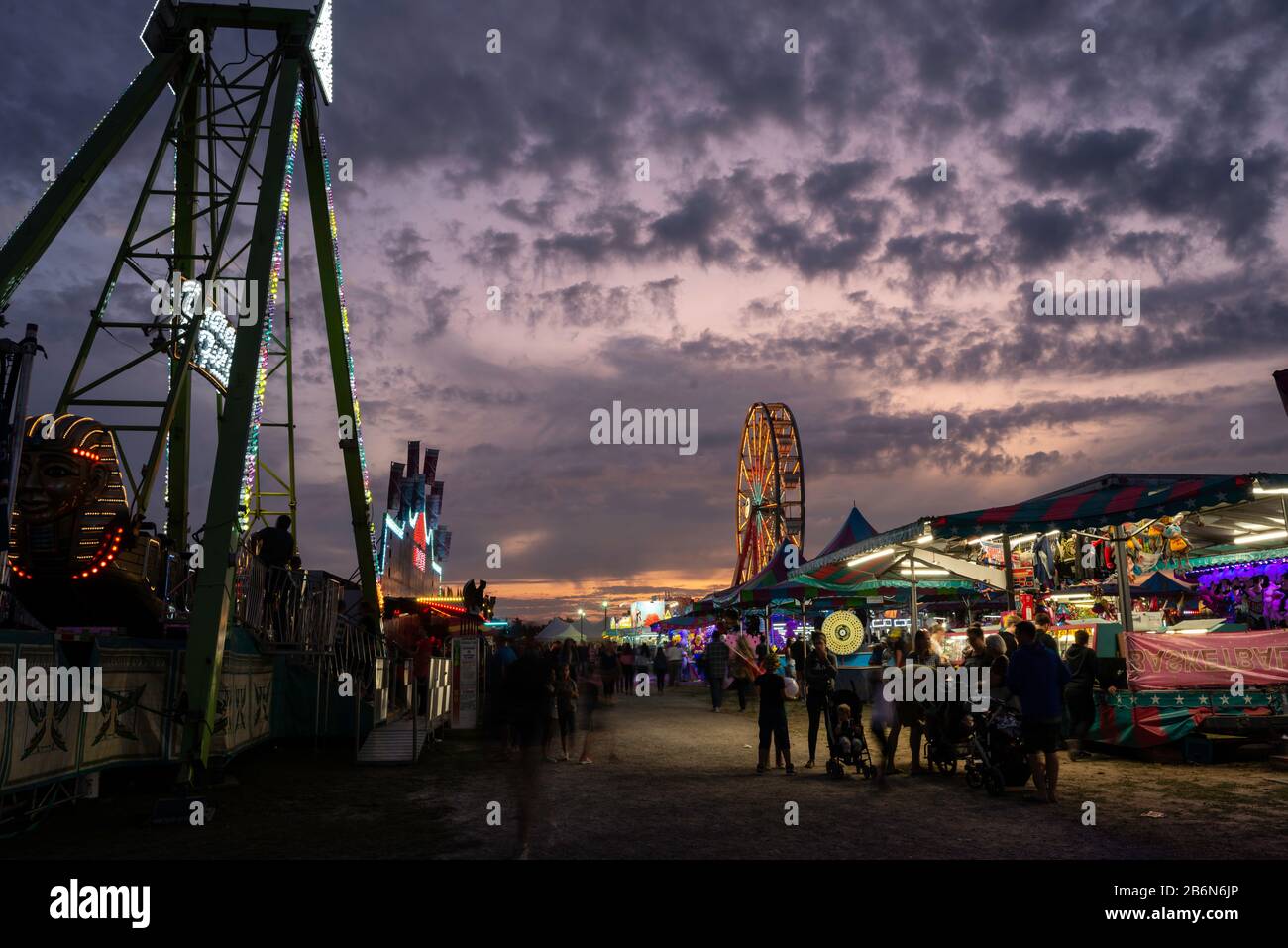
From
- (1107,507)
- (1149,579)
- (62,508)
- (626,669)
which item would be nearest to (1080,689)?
(1107,507)

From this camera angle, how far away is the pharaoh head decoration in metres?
10.5

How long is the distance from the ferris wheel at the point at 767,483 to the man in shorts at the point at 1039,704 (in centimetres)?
3091

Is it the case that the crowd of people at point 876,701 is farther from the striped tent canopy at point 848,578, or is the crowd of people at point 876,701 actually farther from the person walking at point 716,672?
the person walking at point 716,672

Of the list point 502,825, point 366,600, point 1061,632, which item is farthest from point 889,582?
point 502,825

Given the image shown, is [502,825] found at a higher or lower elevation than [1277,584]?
lower

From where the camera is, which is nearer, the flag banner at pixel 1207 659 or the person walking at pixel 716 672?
the flag banner at pixel 1207 659

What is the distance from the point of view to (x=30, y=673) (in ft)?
22.0

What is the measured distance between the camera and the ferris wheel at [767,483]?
40062mm

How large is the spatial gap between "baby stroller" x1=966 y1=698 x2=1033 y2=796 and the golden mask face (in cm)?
1093

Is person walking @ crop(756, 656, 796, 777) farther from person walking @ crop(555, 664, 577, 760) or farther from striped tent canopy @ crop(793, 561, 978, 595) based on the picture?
striped tent canopy @ crop(793, 561, 978, 595)

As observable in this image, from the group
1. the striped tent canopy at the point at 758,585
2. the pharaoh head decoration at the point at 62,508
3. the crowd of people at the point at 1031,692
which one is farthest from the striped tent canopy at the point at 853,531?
the pharaoh head decoration at the point at 62,508
